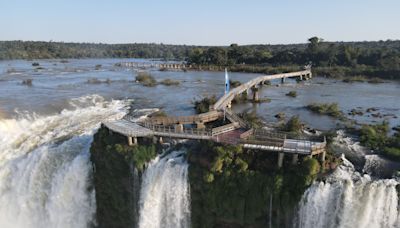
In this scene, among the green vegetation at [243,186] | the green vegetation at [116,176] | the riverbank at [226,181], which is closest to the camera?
the green vegetation at [243,186]

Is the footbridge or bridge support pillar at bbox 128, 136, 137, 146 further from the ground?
the footbridge

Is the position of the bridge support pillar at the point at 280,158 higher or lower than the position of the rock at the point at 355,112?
higher

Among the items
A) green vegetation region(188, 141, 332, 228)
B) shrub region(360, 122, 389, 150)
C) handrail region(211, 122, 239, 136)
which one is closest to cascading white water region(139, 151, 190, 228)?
green vegetation region(188, 141, 332, 228)

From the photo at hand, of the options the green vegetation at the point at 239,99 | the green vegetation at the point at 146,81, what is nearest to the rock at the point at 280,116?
the green vegetation at the point at 239,99

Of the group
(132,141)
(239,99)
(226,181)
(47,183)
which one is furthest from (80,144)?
(239,99)

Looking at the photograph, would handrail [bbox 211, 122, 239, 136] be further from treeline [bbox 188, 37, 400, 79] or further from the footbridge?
treeline [bbox 188, 37, 400, 79]

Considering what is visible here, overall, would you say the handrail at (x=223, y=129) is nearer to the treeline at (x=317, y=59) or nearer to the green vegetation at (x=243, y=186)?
the green vegetation at (x=243, y=186)
